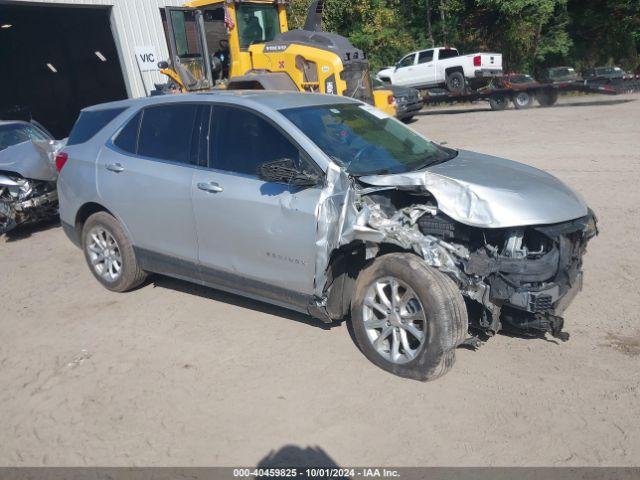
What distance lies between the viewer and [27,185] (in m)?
7.93

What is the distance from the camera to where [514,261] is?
3719mm

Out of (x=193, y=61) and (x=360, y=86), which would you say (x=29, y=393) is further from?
(x=360, y=86)

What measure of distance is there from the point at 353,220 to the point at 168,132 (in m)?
2.14

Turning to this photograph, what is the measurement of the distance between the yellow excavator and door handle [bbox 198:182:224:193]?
6.37 m

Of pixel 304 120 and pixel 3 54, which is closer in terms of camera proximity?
pixel 304 120

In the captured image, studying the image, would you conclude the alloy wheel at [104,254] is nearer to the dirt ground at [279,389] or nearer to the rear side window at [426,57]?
the dirt ground at [279,389]

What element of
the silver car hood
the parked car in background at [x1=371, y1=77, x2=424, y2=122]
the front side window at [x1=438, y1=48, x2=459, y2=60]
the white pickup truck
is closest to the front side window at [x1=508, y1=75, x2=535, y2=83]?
the white pickup truck

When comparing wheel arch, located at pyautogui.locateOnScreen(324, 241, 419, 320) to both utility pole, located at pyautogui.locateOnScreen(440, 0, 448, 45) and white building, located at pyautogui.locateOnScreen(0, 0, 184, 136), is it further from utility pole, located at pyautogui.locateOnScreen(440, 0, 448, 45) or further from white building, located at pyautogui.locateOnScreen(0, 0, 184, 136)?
utility pole, located at pyautogui.locateOnScreen(440, 0, 448, 45)

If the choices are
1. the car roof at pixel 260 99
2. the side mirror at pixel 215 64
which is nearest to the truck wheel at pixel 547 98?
the side mirror at pixel 215 64

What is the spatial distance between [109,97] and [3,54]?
4.36 m

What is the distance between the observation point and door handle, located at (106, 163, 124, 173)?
535cm

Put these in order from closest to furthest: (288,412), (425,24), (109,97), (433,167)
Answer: (288,412)
(433,167)
(109,97)
(425,24)

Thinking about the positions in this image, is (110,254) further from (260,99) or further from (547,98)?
(547,98)

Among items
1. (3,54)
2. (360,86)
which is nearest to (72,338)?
(360,86)
